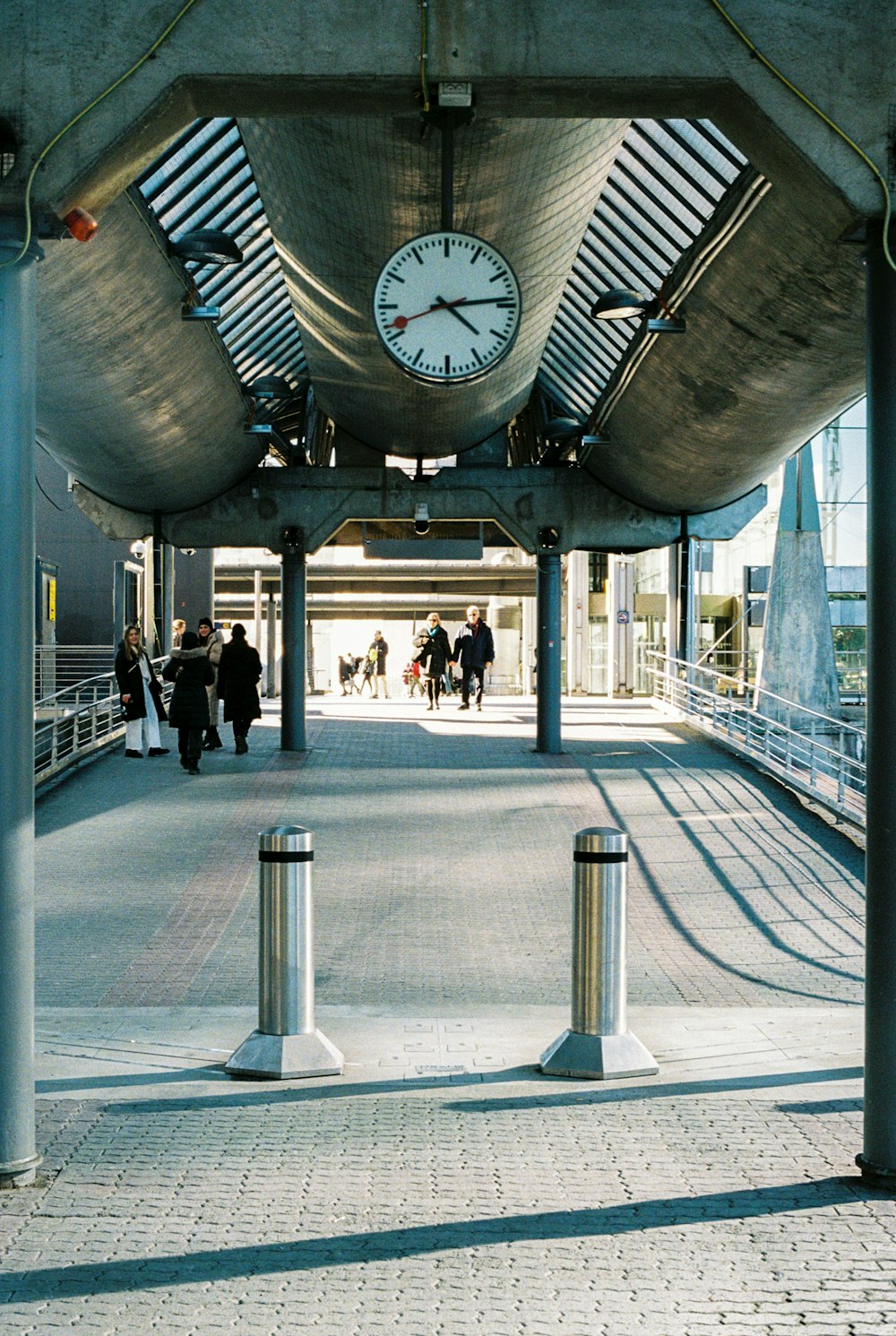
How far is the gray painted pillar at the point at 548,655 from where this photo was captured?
64.0 ft

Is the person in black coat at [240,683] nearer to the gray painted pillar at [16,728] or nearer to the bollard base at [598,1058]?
the bollard base at [598,1058]

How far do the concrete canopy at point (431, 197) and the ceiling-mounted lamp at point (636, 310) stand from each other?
0.70ft

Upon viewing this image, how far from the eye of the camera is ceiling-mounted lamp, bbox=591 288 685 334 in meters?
12.3

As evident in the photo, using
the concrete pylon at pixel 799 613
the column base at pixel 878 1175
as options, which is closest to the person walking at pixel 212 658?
the concrete pylon at pixel 799 613

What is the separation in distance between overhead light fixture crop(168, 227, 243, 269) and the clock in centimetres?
398

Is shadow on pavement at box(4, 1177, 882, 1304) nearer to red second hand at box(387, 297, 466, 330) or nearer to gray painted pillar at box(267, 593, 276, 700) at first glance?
red second hand at box(387, 297, 466, 330)

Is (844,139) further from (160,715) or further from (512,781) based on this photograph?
(160,715)

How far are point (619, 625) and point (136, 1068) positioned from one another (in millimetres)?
31205

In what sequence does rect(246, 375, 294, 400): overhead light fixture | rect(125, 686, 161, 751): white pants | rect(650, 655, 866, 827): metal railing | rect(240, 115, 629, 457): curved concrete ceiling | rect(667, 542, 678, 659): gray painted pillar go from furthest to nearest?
rect(667, 542, 678, 659): gray painted pillar
rect(125, 686, 161, 751): white pants
rect(246, 375, 294, 400): overhead light fixture
rect(650, 655, 866, 827): metal railing
rect(240, 115, 629, 457): curved concrete ceiling

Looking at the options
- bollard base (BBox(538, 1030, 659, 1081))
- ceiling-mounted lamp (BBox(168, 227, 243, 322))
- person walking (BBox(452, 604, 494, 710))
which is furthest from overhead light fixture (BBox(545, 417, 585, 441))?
bollard base (BBox(538, 1030, 659, 1081))

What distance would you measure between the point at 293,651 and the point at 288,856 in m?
14.7


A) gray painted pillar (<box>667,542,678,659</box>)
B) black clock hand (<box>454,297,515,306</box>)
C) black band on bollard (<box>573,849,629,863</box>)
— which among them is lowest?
black band on bollard (<box>573,849,629,863</box>)

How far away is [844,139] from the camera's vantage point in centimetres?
499

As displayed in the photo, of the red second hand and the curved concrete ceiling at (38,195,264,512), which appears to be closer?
the red second hand
